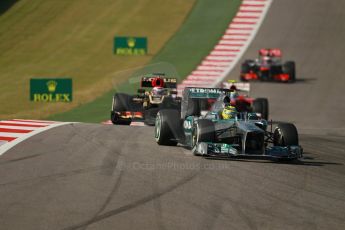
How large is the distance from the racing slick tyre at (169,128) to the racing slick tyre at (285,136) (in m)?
2.14

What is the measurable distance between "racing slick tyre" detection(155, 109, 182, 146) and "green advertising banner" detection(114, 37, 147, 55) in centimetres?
2319

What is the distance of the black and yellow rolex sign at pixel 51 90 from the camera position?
2853 centimetres

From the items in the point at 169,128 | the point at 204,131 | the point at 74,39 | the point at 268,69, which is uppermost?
the point at 74,39

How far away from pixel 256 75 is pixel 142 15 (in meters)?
12.1

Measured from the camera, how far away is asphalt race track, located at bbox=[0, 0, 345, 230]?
32.9 ft

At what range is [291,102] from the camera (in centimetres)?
3162

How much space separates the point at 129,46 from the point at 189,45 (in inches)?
120

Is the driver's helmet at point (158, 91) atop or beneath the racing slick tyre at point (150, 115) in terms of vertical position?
atop

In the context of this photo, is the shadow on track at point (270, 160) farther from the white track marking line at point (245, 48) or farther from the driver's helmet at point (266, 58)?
the driver's helmet at point (266, 58)

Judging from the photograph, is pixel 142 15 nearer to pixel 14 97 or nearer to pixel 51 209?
pixel 14 97

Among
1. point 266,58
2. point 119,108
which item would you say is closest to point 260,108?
point 119,108

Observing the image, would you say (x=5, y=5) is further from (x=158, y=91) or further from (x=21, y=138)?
(x=21, y=138)

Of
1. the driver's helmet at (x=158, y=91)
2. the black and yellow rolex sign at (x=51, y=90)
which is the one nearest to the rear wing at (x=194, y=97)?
the driver's helmet at (x=158, y=91)

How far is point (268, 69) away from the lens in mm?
36375
